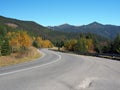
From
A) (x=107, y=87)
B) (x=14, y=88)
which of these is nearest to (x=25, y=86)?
(x=14, y=88)

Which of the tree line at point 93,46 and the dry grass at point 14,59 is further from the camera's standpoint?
the tree line at point 93,46

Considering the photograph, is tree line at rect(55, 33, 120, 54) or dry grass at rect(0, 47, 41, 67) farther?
tree line at rect(55, 33, 120, 54)

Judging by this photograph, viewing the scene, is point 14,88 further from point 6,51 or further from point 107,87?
point 6,51

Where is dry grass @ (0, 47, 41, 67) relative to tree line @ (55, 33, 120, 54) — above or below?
above

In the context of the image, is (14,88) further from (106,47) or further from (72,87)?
(106,47)

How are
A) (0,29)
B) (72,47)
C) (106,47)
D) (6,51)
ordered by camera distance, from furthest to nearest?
(0,29)
(72,47)
(106,47)
(6,51)

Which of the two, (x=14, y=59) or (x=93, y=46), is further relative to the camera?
(x=93, y=46)

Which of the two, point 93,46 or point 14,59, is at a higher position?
point 14,59

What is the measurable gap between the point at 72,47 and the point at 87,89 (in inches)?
5092

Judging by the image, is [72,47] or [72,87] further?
[72,47]

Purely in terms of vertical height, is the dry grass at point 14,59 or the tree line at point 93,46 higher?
the dry grass at point 14,59

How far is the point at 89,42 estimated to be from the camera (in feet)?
473

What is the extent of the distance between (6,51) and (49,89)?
47.0m

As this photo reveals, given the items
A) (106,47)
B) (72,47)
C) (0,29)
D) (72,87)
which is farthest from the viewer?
(0,29)
